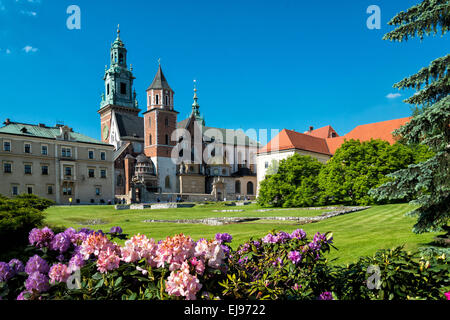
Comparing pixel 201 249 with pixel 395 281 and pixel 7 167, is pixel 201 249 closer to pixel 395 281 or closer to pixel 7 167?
pixel 395 281

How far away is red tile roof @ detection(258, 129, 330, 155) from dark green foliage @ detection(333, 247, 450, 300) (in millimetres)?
52564

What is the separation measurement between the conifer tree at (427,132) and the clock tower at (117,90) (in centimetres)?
7749

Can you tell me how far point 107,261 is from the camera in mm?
2689

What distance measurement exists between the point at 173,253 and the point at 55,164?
1985 inches

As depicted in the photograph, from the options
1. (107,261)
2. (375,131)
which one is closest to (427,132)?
(107,261)

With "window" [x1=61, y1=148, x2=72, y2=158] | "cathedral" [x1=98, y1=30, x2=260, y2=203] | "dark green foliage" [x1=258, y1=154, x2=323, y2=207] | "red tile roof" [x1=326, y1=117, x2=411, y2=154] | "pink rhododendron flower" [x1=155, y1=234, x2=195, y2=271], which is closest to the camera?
"pink rhododendron flower" [x1=155, y1=234, x2=195, y2=271]

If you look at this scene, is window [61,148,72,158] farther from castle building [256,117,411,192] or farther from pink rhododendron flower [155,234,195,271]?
pink rhododendron flower [155,234,195,271]

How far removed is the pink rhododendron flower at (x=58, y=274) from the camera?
2.59 meters

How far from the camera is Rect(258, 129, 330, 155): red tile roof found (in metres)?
55.8

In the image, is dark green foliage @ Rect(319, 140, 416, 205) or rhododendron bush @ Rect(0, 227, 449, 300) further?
dark green foliage @ Rect(319, 140, 416, 205)

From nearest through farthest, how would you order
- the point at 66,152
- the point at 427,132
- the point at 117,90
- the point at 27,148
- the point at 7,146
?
1. the point at 427,132
2. the point at 7,146
3. the point at 27,148
4. the point at 66,152
5. the point at 117,90

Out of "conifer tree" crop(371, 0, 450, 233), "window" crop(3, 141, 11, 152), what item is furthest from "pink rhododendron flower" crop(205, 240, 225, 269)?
"window" crop(3, 141, 11, 152)
